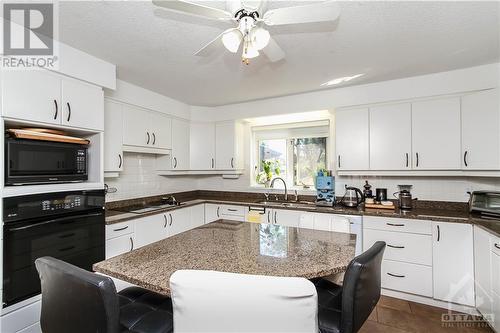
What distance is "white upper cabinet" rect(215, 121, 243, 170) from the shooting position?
3.69 m

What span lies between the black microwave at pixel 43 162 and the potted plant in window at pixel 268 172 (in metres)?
2.46

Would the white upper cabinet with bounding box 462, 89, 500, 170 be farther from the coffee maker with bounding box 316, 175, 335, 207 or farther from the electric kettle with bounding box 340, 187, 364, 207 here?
the coffee maker with bounding box 316, 175, 335, 207

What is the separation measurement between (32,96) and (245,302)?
6.63ft

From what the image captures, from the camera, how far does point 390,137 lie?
8.80 ft

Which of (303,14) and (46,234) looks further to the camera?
(46,234)

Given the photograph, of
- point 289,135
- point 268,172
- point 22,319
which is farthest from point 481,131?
point 22,319

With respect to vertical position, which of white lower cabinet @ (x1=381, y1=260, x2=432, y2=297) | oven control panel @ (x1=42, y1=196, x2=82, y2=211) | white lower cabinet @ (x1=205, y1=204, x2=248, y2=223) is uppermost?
oven control panel @ (x1=42, y1=196, x2=82, y2=211)

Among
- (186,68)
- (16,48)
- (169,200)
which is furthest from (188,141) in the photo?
(16,48)

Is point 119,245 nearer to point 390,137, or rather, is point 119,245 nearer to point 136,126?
point 136,126

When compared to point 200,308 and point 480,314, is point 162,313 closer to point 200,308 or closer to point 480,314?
point 200,308

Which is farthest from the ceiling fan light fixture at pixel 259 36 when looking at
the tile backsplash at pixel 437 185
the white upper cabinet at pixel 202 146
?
the white upper cabinet at pixel 202 146

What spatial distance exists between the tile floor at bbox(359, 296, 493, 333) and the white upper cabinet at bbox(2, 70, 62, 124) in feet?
9.99

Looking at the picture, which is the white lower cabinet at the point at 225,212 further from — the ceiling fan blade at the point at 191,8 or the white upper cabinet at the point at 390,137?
the ceiling fan blade at the point at 191,8

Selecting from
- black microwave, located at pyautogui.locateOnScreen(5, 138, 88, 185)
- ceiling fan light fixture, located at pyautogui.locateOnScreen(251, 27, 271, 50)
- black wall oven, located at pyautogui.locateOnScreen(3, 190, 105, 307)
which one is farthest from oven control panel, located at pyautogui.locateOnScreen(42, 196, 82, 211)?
ceiling fan light fixture, located at pyautogui.locateOnScreen(251, 27, 271, 50)
